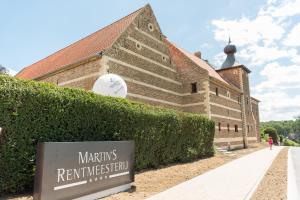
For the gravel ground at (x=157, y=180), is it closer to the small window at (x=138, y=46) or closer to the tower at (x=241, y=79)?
the small window at (x=138, y=46)

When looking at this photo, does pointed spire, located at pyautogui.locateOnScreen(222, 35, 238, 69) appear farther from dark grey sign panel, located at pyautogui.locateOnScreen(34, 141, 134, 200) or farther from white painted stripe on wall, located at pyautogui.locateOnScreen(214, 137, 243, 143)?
dark grey sign panel, located at pyautogui.locateOnScreen(34, 141, 134, 200)

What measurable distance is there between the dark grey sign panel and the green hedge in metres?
1.04

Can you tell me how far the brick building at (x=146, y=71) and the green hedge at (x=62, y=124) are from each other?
234 inches

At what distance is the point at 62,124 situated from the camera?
755cm

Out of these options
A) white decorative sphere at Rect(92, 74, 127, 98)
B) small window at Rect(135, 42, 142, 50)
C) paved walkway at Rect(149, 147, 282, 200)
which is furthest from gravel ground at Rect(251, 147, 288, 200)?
small window at Rect(135, 42, 142, 50)

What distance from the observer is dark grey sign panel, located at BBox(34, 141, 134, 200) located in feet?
18.8

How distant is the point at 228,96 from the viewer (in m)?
29.4

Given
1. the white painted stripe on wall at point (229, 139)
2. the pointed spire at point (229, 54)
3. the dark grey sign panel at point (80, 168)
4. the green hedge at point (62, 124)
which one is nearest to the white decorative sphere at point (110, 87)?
the green hedge at point (62, 124)

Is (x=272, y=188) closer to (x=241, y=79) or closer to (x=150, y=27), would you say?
(x=150, y=27)

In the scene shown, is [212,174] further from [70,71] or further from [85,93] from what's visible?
[70,71]

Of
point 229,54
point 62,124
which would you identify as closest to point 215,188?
point 62,124

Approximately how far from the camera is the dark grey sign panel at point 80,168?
5719mm

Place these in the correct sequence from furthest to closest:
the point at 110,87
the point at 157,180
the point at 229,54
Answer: the point at 229,54
the point at 110,87
the point at 157,180

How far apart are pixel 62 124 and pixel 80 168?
1582mm
